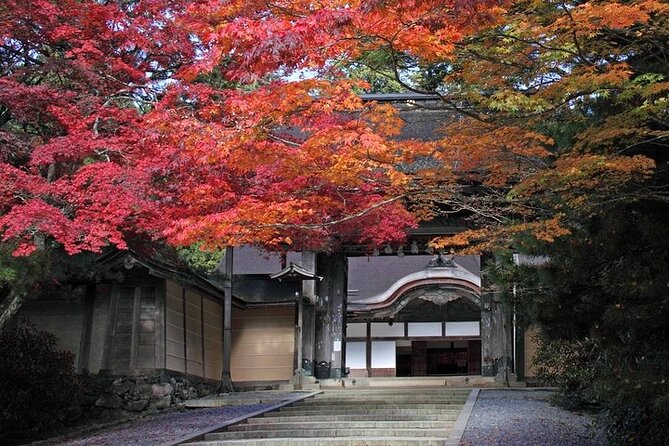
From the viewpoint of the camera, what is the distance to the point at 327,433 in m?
10.5

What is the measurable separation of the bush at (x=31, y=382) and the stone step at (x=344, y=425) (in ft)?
10.3

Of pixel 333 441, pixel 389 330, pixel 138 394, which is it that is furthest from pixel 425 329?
pixel 333 441

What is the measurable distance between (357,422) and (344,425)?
0.67 ft

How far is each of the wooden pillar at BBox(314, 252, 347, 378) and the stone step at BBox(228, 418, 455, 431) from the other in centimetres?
711

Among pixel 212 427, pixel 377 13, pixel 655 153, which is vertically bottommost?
pixel 212 427

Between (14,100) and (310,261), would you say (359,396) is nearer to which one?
(310,261)

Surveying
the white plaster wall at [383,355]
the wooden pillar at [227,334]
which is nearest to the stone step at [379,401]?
the wooden pillar at [227,334]

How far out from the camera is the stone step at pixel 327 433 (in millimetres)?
9938

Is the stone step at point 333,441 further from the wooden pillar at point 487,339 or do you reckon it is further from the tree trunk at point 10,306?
the wooden pillar at point 487,339

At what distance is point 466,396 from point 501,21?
31.7 feet

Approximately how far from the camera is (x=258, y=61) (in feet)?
19.6

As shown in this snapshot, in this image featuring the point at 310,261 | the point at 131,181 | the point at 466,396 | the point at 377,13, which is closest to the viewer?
the point at 377,13

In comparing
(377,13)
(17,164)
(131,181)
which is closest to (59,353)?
(17,164)

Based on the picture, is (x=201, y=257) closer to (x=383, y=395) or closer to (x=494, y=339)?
(x=383, y=395)
